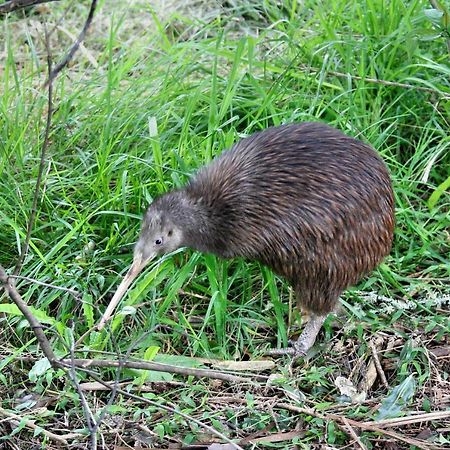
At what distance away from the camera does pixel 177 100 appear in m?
4.08

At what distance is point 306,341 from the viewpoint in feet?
11.0

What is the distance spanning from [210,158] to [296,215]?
0.71 metres

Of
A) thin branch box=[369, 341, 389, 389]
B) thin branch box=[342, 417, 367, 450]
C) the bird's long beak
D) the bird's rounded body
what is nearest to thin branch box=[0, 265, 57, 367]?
the bird's long beak

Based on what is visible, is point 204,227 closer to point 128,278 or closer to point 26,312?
point 128,278

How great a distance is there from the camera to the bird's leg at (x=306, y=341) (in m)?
3.35

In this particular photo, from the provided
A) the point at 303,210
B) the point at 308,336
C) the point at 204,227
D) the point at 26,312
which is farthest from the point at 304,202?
the point at 26,312

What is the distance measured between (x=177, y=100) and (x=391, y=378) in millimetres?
1642

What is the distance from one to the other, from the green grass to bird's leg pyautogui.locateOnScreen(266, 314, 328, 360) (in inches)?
2.1

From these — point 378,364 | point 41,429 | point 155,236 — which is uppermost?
point 155,236

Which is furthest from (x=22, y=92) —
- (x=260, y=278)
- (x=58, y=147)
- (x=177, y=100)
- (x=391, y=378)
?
(x=391, y=378)

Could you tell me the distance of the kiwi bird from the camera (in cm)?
317

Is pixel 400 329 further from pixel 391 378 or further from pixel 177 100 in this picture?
pixel 177 100

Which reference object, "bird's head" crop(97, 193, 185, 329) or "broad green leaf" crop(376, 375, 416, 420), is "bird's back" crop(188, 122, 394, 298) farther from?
"broad green leaf" crop(376, 375, 416, 420)

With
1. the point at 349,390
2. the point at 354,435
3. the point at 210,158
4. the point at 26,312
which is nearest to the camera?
the point at 26,312
